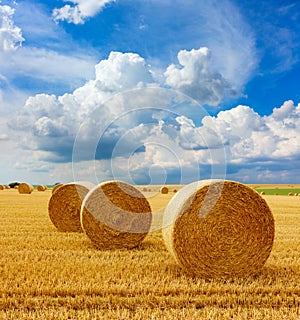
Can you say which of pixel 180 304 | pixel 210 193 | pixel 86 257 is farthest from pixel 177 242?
pixel 86 257

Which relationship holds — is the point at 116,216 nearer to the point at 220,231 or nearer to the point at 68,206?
the point at 220,231

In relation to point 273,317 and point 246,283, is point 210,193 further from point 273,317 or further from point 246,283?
point 273,317

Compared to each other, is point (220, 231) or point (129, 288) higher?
point (220, 231)

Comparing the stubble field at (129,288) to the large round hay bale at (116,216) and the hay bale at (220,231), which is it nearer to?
the hay bale at (220,231)

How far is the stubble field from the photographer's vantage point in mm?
4965

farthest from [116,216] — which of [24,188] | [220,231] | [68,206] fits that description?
[24,188]

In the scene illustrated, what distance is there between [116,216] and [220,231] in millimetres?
3281

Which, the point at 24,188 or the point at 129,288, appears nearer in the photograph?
the point at 129,288

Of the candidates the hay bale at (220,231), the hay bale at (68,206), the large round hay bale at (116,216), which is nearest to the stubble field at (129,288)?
the hay bale at (220,231)

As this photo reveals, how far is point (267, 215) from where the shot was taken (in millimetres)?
6996

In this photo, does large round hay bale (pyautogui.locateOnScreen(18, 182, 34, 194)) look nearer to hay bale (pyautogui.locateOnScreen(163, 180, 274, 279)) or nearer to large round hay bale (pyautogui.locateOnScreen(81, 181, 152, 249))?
large round hay bale (pyautogui.locateOnScreen(81, 181, 152, 249))

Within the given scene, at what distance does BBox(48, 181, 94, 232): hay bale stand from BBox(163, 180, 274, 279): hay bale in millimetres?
5985

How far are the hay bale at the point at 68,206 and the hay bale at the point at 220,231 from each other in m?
5.98

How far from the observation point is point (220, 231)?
6.93m
